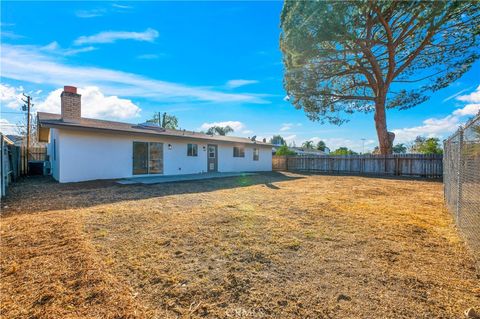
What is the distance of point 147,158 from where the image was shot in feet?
38.0

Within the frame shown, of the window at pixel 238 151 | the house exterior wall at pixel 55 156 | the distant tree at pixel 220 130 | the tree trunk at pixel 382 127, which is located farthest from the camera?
the distant tree at pixel 220 130

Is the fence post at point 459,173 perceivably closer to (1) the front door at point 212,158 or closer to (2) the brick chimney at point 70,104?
(1) the front door at point 212,158

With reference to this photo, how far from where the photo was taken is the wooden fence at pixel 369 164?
48.1 feet

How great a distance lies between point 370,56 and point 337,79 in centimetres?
294

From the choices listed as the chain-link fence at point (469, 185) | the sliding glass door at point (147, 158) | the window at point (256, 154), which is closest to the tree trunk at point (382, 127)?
the window at point (256, 154)

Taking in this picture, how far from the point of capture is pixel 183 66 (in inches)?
551

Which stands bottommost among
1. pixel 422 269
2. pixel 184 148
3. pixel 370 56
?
pixel 422 269

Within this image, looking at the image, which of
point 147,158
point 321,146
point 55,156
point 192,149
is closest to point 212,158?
point 192,149

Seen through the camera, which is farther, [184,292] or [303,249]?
[303,249]

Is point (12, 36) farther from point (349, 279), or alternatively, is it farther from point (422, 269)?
point (422, 269)

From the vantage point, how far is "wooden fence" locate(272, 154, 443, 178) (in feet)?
48.1

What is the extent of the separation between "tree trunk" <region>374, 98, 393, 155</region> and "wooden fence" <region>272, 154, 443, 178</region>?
2.61 ft

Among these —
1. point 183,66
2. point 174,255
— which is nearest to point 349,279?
point 174,255

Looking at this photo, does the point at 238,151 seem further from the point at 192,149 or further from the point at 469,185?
the point at 469,185
